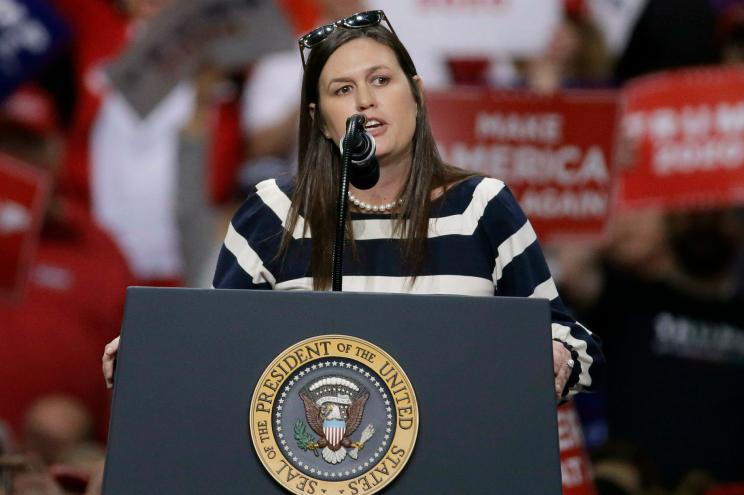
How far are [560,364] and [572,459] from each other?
126 cm

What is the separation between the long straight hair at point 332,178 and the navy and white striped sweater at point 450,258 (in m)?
0.02

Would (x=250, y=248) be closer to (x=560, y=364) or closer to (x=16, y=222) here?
(x=560, y=364)

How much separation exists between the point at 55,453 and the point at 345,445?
287cm

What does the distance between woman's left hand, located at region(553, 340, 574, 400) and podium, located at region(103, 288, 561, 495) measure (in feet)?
0.63

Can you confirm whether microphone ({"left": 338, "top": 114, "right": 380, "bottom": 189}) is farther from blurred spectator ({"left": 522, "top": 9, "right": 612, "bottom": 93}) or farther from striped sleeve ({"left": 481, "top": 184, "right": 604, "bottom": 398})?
blurred spectator ({"left": 522, "top": 9, "right": 612, "bottom": 93})

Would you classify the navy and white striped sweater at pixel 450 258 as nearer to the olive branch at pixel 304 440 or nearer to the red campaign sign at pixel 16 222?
the olive branch at pixel 304 440

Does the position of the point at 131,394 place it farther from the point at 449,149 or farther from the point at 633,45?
the point at 633,45

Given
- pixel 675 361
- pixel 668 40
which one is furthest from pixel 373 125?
pixel 668 40

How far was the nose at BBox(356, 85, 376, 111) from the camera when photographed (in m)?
2.28

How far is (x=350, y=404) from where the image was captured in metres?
1.85

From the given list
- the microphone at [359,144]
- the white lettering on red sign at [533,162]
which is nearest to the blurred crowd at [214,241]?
the white lettering on red sign at [533,162]

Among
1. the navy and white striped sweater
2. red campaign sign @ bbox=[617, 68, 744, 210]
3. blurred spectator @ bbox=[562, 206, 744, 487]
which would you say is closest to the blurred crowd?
blurred spectator @ bbox=[562, 206, 744, 487]

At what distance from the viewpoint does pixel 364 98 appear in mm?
2281

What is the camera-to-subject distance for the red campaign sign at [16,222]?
16.0 ft
